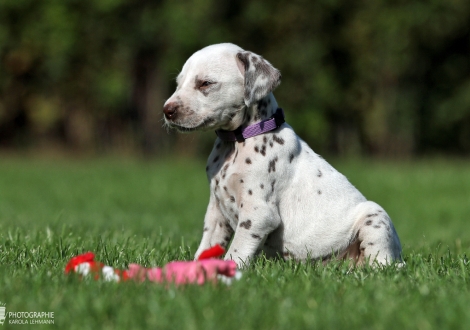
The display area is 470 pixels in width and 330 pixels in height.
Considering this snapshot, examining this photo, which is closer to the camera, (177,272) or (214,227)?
(177,272)

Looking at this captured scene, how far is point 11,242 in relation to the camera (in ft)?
19.6

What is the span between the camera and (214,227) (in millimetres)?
5562

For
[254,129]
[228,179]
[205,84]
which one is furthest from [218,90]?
[228,179]

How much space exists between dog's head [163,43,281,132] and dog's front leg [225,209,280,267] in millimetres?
786

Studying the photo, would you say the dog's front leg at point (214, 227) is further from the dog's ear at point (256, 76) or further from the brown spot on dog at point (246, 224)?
the dog's ear at point (256, 76)

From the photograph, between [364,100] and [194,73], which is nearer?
[194,73]

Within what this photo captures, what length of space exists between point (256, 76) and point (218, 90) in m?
0.32

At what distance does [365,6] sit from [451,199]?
55.0 feet

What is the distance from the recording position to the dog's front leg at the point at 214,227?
5523 mm

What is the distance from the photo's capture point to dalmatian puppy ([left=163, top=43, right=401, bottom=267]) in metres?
5.11

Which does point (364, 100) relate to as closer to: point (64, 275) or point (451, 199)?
point (451, 199)

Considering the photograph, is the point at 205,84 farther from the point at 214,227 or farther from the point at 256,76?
the point at 214,227

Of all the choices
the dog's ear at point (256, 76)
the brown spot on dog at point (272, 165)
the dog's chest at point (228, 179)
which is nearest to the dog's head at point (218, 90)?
the dog's ear at point (256, 76)

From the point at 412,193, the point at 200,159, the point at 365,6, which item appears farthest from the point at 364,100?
the point at 412,193
